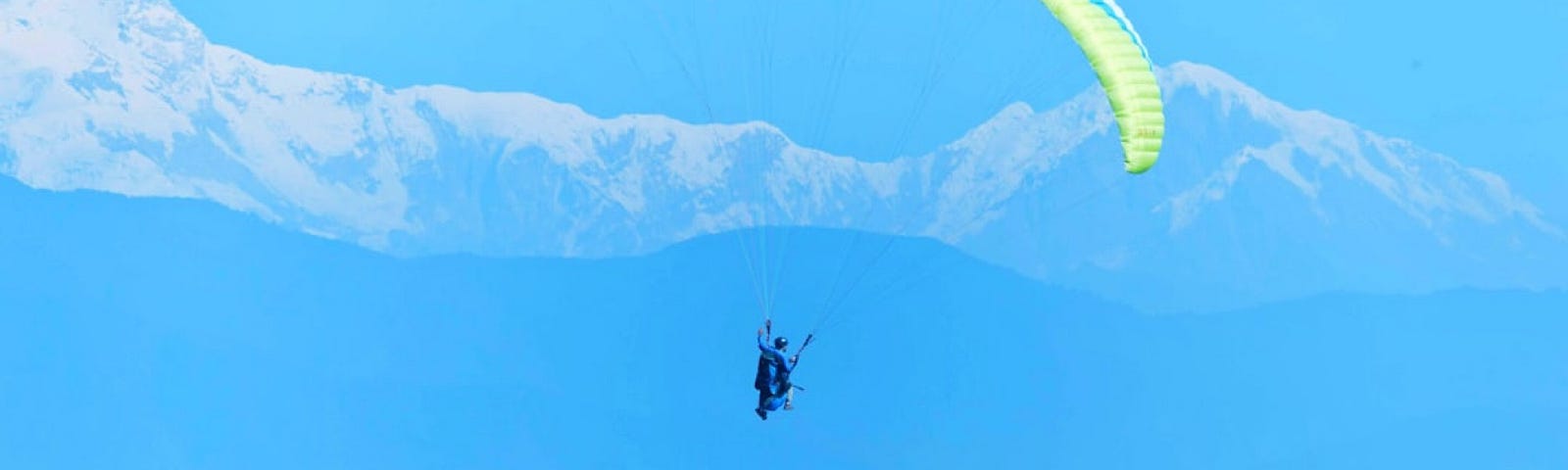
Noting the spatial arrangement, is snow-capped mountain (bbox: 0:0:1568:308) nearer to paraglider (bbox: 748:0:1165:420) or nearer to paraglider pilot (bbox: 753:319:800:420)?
paraglider pilot (bbox: 753:319:800:420)

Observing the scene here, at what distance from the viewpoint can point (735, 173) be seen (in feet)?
27.6

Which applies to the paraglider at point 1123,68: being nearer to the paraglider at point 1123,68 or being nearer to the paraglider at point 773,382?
the paraglider at point 1123,68

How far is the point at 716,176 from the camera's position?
8.43m

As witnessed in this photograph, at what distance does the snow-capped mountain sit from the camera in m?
8.30

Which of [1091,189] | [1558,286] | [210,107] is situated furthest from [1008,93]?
[210,107]

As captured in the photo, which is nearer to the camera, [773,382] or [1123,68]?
[1123,68]

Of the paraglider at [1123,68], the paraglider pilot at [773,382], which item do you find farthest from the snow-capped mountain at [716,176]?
the paraglider at [1123,68]

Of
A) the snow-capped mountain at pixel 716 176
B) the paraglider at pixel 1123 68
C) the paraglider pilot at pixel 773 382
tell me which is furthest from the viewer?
the snow-capped mountain at pixel 716 176

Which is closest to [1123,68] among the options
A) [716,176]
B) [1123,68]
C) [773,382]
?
[1123,68]

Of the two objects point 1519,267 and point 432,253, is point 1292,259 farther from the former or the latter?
point 432,253

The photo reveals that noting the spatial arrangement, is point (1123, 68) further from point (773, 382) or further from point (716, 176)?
point (716, 176)

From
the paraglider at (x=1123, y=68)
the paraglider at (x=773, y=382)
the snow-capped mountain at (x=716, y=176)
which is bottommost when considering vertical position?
the paraglider at (x=773, y=382)

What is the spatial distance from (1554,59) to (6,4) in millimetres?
6590

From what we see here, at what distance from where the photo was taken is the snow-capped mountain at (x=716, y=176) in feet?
27.2
